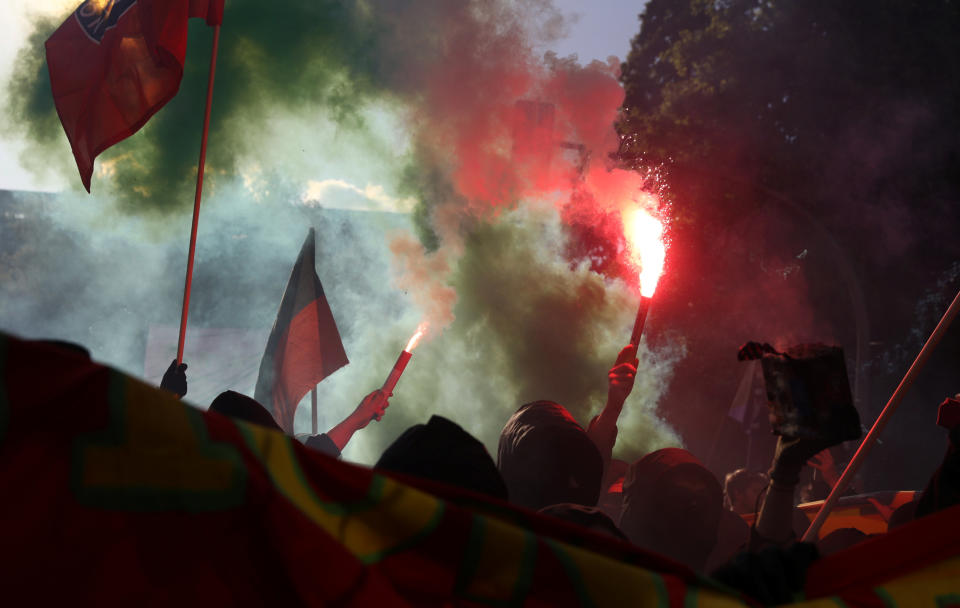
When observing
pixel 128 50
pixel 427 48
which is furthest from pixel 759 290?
pixel 128 50

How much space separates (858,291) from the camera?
912cm

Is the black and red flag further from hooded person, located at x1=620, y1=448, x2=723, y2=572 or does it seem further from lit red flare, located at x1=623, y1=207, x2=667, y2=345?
hooded person, located at x1=620, y1=448, x2=723, y2=572

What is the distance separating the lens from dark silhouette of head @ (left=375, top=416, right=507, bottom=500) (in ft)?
5.47

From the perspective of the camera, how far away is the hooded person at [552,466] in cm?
254

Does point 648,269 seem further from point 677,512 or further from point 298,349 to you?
point 298,349

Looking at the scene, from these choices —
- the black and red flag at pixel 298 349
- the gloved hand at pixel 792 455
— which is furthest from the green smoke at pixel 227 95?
the gloved hand at pixel 792 455

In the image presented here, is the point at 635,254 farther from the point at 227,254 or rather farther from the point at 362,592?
the point at 362,592

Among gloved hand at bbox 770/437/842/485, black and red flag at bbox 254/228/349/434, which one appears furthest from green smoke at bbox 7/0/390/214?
gloved hand at bbox 770/437/842/485

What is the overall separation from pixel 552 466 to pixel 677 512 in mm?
504

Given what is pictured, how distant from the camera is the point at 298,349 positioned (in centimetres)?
543

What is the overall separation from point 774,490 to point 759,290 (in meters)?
10.8

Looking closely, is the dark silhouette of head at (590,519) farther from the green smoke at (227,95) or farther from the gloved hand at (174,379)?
the green smoke at (227,95)

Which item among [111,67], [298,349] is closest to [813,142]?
[298,349]

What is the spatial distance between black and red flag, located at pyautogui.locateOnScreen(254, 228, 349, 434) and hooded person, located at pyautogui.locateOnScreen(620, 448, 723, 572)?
3.26m
